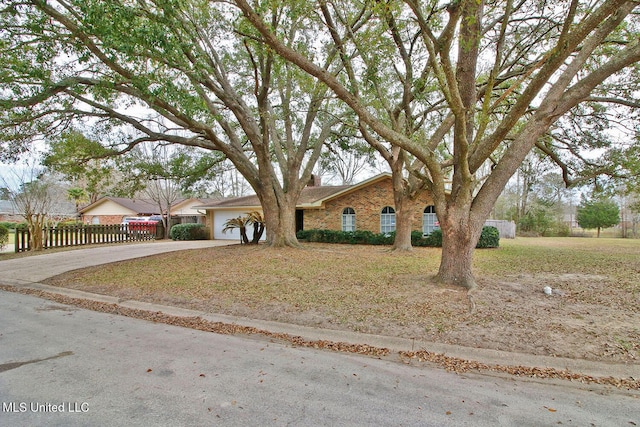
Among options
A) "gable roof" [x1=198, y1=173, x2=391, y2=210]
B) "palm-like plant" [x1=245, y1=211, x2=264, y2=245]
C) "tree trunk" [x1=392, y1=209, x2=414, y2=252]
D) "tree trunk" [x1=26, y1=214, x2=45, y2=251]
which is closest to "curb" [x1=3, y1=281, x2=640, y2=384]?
"tree trunk" [x1=392, y1=209, x2=414, y2=252]

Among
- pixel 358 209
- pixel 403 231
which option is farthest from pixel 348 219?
pixel 403 231

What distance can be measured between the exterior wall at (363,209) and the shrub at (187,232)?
302 inches

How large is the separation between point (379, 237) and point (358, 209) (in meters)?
2.51

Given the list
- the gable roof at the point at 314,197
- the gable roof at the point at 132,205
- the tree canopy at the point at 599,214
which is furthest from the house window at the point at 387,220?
the gable roof at the point at 132,205

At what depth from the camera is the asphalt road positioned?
276 cm

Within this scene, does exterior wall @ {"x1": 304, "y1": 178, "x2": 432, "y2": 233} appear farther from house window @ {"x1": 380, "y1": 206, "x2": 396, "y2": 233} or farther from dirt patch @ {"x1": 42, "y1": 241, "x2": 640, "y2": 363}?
dirt patch @ {"x1": 42, "y1": 241, "x2": 640, "y2": 363}

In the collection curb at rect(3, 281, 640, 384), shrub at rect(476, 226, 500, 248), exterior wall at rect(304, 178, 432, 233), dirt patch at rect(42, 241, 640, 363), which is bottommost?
curb at rect(3, 281, 640, 384)

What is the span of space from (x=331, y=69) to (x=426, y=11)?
497 centimetres

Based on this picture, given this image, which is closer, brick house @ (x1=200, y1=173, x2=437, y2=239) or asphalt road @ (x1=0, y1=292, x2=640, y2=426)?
asphalt road @ (x1=0, y1=292, x2=640, y2=426)

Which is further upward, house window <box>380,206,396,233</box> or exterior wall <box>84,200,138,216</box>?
exterior wall <box>84,200,138,216</box>

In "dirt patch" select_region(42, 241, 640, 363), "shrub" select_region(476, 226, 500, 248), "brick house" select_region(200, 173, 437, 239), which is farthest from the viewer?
"brick house" select_region(200, 173, 437, 239)

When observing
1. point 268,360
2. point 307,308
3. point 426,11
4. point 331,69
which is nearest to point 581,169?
point 426,11

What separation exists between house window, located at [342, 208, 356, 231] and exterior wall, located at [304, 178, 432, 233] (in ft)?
0.58

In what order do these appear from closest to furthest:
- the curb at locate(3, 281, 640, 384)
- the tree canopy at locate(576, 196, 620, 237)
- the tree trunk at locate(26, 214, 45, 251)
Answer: the curb at locate(3, 281, 640, 384) < the tree trunk at locate(26, 214, 45, 251) < the tree canopy at locate(576, 196, 620, 237)
